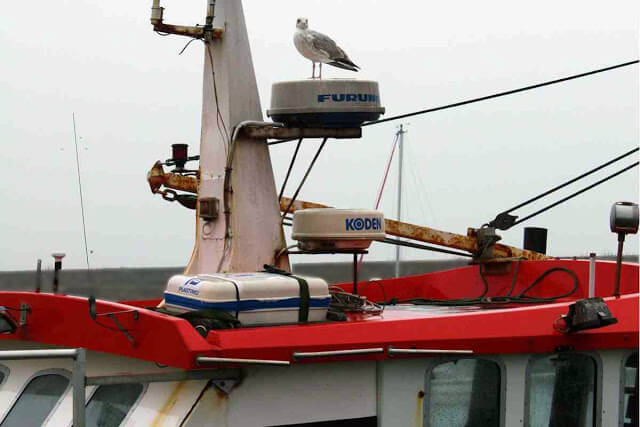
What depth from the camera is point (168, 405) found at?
25.8ft

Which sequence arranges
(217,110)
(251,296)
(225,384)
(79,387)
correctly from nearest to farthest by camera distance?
(79,387) < (225,384) < (251,296) < (217,110)

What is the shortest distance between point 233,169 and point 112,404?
2701mm

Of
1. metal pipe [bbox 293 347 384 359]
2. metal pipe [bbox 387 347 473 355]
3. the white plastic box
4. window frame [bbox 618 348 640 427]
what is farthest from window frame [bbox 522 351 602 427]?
the white plastic box

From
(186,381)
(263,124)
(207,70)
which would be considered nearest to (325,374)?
(186,381)

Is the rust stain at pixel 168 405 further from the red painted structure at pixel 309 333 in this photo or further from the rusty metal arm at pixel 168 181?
the rusty metal arm at pixel 168 181

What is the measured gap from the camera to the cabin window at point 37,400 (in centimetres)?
866

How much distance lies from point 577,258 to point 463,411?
4294 millimetres

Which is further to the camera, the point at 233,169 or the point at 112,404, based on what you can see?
the point at 233,169

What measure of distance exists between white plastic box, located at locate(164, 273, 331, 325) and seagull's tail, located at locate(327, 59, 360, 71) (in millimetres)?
2254

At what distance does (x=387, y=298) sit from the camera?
12.4 m

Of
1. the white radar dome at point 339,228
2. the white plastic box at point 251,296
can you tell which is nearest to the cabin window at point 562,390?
the white plastic box at point 251,296

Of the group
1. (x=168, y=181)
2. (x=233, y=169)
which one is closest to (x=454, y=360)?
(x=233, y=169)

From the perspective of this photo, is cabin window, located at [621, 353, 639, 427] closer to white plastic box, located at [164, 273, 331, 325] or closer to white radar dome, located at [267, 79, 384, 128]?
white plastic box, located at [164, 273, 331, 325]

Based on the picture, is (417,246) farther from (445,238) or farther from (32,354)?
(32,354)
